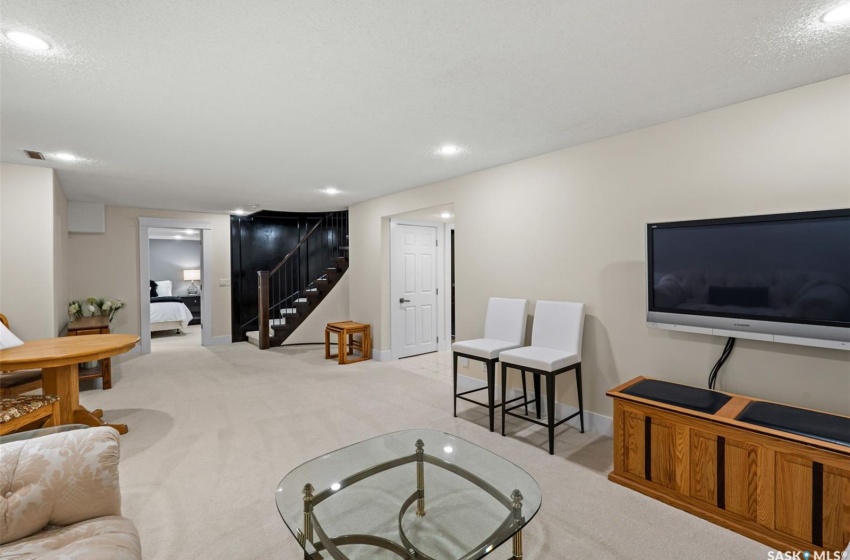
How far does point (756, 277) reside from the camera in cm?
229

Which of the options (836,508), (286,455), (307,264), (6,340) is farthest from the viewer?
(307,264)

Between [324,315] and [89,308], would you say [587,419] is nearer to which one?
[324,315]

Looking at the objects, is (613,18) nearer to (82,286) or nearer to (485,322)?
(485,322)

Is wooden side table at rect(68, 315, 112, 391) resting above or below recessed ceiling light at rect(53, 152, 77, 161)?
below

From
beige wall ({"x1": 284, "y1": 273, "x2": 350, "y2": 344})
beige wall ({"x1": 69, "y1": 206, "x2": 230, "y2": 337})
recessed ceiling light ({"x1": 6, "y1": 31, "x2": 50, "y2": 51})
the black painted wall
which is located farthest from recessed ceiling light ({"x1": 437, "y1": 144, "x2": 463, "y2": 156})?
beige wall ({"x1": 69, "y1": 206, "x2": 230, "y2": 337})

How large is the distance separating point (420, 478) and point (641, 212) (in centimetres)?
245

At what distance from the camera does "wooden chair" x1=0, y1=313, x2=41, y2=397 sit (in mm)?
3031

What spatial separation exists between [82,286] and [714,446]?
7950 mm

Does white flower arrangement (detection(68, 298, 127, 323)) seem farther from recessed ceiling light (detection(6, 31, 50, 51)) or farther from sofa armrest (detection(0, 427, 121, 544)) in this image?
sofa armrest (detection(0, 427, 121, 544))

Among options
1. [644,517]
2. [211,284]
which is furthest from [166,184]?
[644,517]

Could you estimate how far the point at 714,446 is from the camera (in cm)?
209

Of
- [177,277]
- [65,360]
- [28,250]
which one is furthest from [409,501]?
[177,277]

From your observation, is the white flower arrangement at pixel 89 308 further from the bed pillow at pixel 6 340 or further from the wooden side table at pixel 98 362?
the bed pillow at pixel 6 340

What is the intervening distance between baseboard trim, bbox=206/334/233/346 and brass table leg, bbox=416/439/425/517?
622 centimetres
